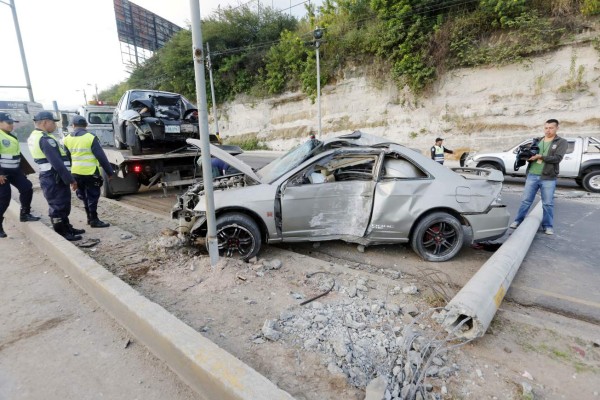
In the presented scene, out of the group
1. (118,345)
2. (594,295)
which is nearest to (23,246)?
(118,345)

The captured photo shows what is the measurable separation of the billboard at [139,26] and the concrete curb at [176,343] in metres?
41.4

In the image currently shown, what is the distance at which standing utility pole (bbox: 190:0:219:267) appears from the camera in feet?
9.37

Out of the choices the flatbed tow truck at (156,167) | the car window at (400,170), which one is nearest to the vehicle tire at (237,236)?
the car window at (400,170)

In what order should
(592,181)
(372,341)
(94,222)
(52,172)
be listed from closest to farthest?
1. (372,341)
2. (52,172)
3. (94,222)
4. (592,181)

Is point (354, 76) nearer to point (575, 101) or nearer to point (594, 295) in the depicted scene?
point (575, 101)

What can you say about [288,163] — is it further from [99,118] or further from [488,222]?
[99,118]

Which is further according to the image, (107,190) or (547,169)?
(107,190)

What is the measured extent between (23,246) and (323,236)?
434 cm

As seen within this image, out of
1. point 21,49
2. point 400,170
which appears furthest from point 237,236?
point 21,49

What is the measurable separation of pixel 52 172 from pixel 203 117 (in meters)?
3.12

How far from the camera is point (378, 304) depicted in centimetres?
280

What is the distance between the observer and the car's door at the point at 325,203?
12.5 ft

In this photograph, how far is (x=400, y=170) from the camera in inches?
154

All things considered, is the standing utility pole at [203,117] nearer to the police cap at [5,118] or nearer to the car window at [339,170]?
the car window at [339,170]
